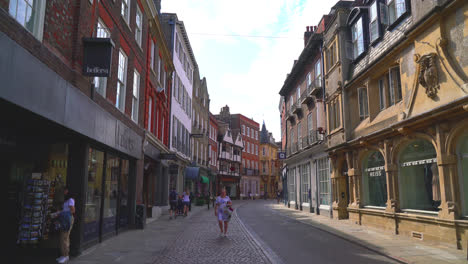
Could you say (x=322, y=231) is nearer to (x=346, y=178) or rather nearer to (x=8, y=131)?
(x=346, y=178)

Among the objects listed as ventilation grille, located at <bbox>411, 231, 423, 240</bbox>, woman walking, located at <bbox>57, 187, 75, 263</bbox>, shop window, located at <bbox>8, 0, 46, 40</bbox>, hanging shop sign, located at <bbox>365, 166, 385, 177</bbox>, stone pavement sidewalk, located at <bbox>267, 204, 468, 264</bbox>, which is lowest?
stone pavement sidewalk, located at <bbox>267, 204, 468, 264</bbox>

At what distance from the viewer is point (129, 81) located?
13.8 meters

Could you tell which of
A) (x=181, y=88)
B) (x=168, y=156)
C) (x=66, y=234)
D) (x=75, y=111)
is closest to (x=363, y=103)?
(x=168, y=156)

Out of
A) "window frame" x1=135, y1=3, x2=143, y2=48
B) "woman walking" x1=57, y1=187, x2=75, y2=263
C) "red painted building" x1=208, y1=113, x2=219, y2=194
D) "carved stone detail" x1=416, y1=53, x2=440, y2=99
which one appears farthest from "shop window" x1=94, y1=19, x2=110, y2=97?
"red painted building" x1=208, y1=113, x2=219, y2=194

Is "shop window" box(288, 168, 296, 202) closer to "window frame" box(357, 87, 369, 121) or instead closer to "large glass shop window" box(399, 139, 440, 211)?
"window frame" box(357, 87, 369, 121)

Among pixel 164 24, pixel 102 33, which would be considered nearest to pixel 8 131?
pixel 102 33

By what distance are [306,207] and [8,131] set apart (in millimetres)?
21413

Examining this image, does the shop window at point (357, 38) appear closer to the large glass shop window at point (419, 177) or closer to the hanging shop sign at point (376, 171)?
the hanging shop sign at point (376, 171)

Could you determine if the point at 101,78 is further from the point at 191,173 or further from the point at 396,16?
the point at 191,173

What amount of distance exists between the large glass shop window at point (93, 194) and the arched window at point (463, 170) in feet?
35.2

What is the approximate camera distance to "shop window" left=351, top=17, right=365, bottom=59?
655 inches

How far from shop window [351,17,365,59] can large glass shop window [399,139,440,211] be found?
6171 mm

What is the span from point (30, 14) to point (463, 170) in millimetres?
11713

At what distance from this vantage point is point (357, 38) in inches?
684
